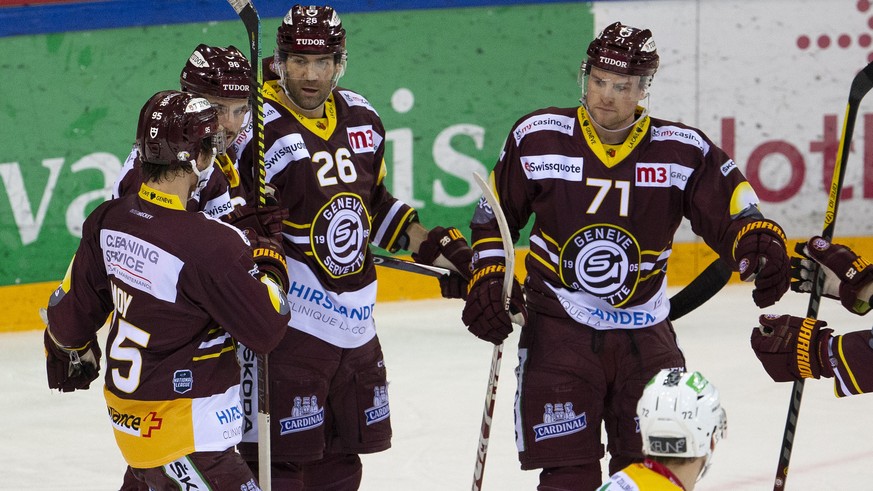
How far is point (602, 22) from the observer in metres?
7.48

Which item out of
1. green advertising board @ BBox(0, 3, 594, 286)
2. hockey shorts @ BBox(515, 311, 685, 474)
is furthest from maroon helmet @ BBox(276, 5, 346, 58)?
green advertising board @ BBox(0, 3, 594, 286)

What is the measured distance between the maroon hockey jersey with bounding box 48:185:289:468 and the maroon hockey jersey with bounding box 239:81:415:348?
2.18ft

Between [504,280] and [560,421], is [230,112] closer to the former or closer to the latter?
[504,280]

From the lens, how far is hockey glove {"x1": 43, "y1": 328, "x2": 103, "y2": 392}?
3.32 meters

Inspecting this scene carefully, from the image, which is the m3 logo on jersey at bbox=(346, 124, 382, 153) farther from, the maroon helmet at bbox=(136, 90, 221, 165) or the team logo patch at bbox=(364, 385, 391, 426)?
the maroon helmet at bbox=(136, 90, 221, 165)

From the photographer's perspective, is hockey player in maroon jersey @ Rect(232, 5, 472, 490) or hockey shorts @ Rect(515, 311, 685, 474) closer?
hockey shorts @ Rect(515, 311, 685, 474)

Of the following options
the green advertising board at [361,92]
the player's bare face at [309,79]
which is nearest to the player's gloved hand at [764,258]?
the player's bare face at [309,79]

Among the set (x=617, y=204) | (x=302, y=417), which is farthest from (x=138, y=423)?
(x=617, y=204)

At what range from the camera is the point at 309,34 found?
3816 millimetres

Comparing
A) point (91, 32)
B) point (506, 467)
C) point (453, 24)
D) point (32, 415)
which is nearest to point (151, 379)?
point (506, 467)

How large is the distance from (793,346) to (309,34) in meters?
1.47

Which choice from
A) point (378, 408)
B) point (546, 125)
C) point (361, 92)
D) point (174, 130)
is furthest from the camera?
point (361, 92)

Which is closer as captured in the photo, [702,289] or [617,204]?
[617,204]

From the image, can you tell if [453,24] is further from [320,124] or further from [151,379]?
[151,379]
